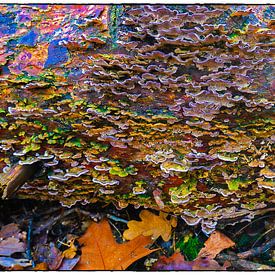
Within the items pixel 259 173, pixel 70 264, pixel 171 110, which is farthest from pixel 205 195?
pixel 70 264

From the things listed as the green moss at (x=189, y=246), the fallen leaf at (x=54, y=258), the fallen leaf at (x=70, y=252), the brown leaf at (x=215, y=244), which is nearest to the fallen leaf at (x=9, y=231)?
the fallen leaf at (x=54, y=258)

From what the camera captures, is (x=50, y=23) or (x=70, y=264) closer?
(x=50, y=23)

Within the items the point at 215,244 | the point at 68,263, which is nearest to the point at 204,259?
the point at 215,244

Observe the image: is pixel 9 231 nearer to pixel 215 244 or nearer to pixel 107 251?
pixel 107 251

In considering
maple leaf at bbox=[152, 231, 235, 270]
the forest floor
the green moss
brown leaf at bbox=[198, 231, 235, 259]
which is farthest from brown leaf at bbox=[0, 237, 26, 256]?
brown leaf at bbox=[198, 231, 235, 259]

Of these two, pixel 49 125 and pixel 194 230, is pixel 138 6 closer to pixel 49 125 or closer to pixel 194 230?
pixel 49 125

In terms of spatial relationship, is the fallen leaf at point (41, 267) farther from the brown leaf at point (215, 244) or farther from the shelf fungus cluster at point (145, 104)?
the brown leaf at point (215, 244)
